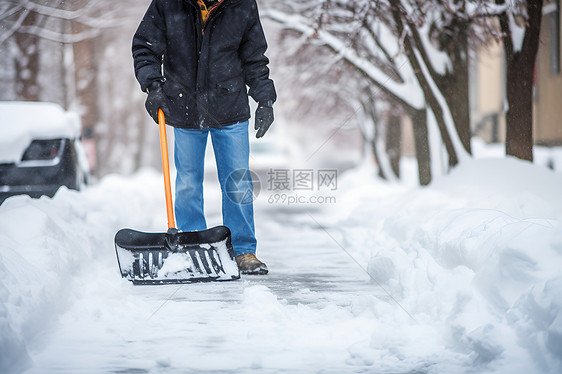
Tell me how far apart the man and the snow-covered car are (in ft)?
8.90

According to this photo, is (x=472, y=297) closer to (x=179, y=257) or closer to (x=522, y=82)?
(x=179, y=257)

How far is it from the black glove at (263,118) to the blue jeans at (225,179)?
132mm

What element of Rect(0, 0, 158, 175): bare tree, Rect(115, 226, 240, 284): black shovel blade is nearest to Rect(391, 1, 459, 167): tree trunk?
Rect(0, 0, 158, 175): bare tree

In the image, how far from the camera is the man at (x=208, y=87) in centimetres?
444

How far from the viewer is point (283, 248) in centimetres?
613

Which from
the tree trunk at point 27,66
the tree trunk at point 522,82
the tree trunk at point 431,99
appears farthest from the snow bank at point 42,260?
the tree trunk at point 27,66

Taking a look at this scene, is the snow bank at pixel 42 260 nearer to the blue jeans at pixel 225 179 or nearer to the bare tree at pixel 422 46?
the blue jeans at pixel 225 179

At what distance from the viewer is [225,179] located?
15.2ft

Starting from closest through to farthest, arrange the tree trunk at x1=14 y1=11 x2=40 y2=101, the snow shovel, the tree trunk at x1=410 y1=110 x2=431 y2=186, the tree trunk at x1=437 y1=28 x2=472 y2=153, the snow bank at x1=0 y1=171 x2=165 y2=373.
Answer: the snow bank at x1=0 y1=171 x2=165 y2=373 → the snow shovel → the tree trunk at x1=437 y1=28 x2=472 y2=153 → the tree trunk at x1=410 y1=110 x2=431 y2=186 → the tree trunk at x1=14 y1=11 x2=40 y2=101

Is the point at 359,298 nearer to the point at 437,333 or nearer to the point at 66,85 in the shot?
the point at 437,333

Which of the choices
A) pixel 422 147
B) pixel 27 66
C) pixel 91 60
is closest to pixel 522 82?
pixel 422 147

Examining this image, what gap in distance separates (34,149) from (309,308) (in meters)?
4.25

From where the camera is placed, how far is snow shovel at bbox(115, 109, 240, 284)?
12.9 feet

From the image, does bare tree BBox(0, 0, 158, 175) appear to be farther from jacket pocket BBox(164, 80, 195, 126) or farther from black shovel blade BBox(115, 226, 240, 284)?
black shovel blade BBox(115, 226, 240, 284)
